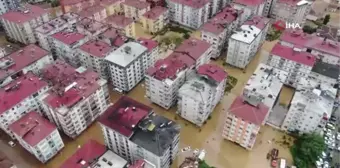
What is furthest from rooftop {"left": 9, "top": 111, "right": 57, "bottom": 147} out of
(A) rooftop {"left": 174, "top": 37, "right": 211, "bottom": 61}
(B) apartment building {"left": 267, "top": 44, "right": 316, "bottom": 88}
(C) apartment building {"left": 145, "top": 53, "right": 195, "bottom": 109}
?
(B) apartment building {"left": 267, "top": 44, "right": 316, "bottom": 88}

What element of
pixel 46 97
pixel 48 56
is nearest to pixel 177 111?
pixel 46 97

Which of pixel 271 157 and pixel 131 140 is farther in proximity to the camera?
pixel 271 157

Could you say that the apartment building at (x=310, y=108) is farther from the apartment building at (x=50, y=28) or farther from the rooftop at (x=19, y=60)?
the apartment building at (x=50, y=28)

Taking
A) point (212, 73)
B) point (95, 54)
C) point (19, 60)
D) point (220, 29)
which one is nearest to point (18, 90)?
point (19, 60)

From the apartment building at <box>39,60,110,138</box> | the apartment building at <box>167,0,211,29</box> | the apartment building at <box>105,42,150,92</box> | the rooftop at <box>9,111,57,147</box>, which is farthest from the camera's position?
the apartment building at <box>167,0,211,29</box>

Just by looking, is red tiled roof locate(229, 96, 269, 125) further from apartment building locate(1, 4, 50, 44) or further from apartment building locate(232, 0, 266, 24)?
apartment building locate(1, 4, 50, 44)

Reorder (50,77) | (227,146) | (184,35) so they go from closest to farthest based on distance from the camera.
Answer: (227,146)
(50,77)
(184,35)

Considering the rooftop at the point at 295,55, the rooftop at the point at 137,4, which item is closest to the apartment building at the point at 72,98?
the rooftop at the point at 137,4

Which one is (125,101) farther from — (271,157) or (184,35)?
(184,35)
